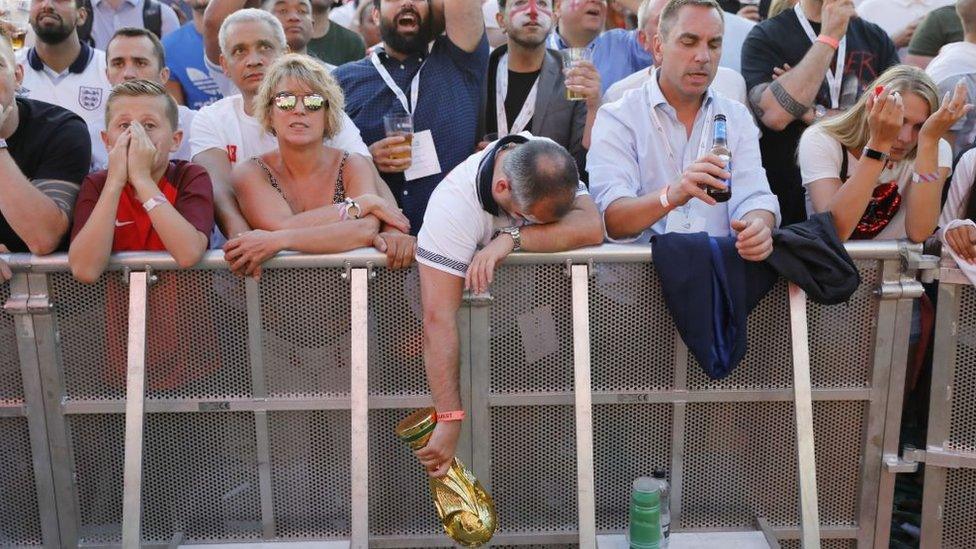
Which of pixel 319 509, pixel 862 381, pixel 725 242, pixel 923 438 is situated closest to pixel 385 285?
pixel 319 509

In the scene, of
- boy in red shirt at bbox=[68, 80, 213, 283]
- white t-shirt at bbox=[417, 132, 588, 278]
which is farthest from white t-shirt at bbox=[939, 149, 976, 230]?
boy in red shirt at bbox=[68, 80, 213, 283]

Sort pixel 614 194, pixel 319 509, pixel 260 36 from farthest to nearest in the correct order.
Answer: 1. pixel 260 36
2. pixel 614 194
3. pixel 319 509

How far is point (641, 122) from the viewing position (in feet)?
13.8

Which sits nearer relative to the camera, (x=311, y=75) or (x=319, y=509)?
(x=319, y=509)

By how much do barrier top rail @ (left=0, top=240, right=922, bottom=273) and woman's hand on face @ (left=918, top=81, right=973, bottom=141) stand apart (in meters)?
0.74

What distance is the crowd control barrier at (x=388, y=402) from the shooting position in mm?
3568

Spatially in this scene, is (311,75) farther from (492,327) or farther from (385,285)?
(492,327)

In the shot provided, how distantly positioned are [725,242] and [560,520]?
122cm

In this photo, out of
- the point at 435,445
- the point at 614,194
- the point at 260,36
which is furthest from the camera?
the point at 260,36

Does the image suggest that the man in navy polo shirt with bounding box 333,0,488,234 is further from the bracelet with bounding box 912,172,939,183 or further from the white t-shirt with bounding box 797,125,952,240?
the bracelet with bounding box 912,172,939,183

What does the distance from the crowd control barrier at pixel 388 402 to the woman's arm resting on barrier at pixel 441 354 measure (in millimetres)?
87

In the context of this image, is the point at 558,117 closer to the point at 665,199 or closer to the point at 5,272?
the point at 665,199

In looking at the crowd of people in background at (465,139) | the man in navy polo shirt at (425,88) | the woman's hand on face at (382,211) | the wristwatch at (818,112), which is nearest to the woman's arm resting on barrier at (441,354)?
the crowd of people in background at (465,139)

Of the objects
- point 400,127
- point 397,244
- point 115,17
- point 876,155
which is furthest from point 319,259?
point 115,17
